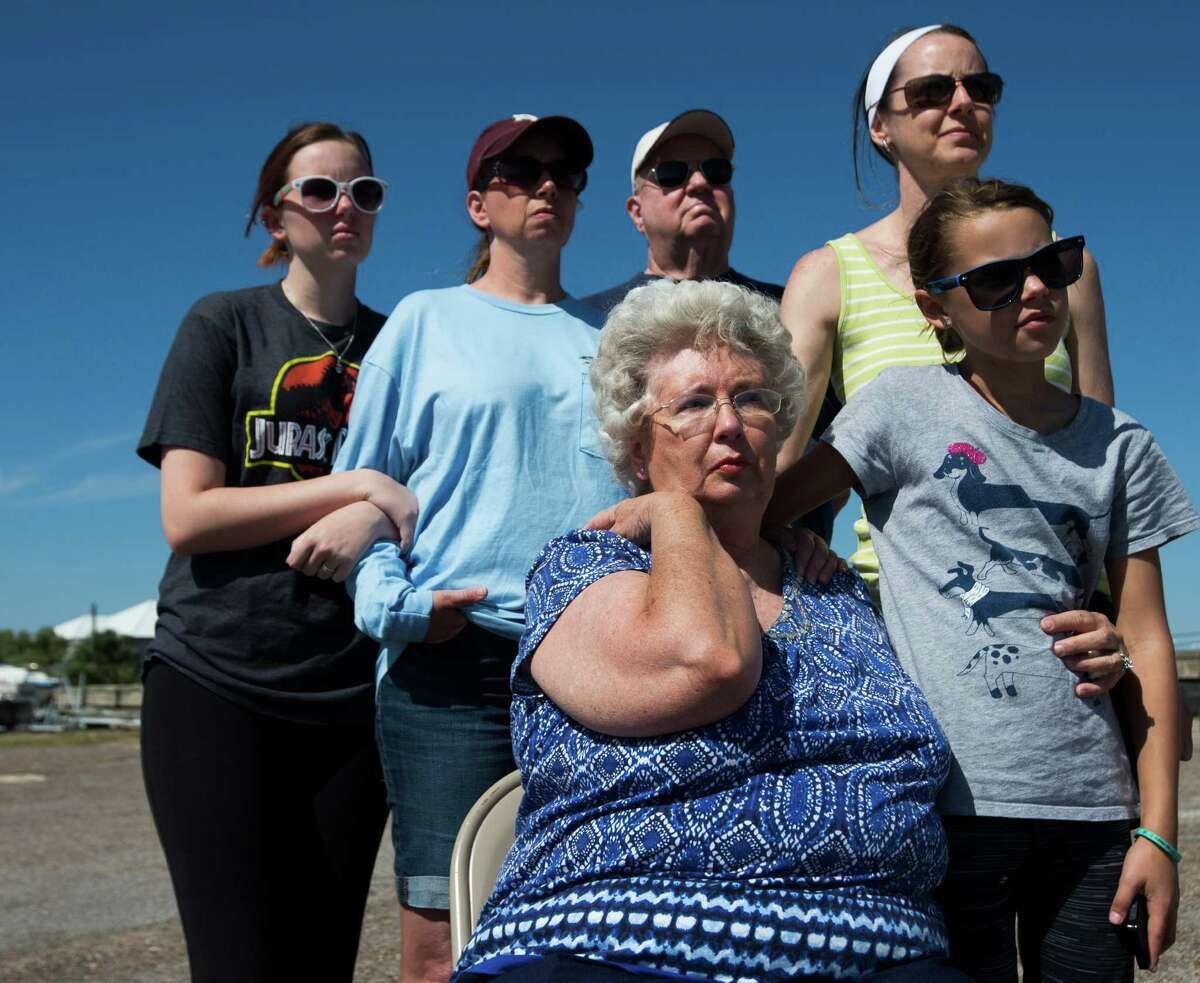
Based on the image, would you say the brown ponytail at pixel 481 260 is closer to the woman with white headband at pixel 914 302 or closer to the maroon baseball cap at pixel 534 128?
the maroon baseball cap at pixel 534 128

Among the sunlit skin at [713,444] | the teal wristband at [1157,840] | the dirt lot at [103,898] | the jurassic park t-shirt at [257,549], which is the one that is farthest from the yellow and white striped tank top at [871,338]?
the dirt lot at [103,898]

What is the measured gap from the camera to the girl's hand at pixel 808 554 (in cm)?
241

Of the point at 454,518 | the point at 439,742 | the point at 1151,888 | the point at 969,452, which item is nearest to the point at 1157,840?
the point at 1151,888

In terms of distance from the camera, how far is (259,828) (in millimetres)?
2828

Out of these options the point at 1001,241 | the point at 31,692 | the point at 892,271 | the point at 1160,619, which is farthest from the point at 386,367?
the point at 31,692

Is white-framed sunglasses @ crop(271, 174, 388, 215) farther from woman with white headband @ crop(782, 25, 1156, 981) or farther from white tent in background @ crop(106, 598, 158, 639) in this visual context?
white tent in background @ crop(106, 598, 158, 639)

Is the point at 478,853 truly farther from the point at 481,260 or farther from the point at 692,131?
the point at 692,131

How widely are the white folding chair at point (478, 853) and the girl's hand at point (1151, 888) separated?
45.1 inches

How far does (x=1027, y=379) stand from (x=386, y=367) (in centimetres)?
144

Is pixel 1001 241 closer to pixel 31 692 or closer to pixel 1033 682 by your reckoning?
pixel 1033 682

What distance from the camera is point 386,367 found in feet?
9.48

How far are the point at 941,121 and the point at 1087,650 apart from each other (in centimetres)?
134

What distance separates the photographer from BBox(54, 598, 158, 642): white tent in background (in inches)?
2044

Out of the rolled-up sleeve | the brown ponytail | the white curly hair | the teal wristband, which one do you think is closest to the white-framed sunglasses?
the brown ponytail
